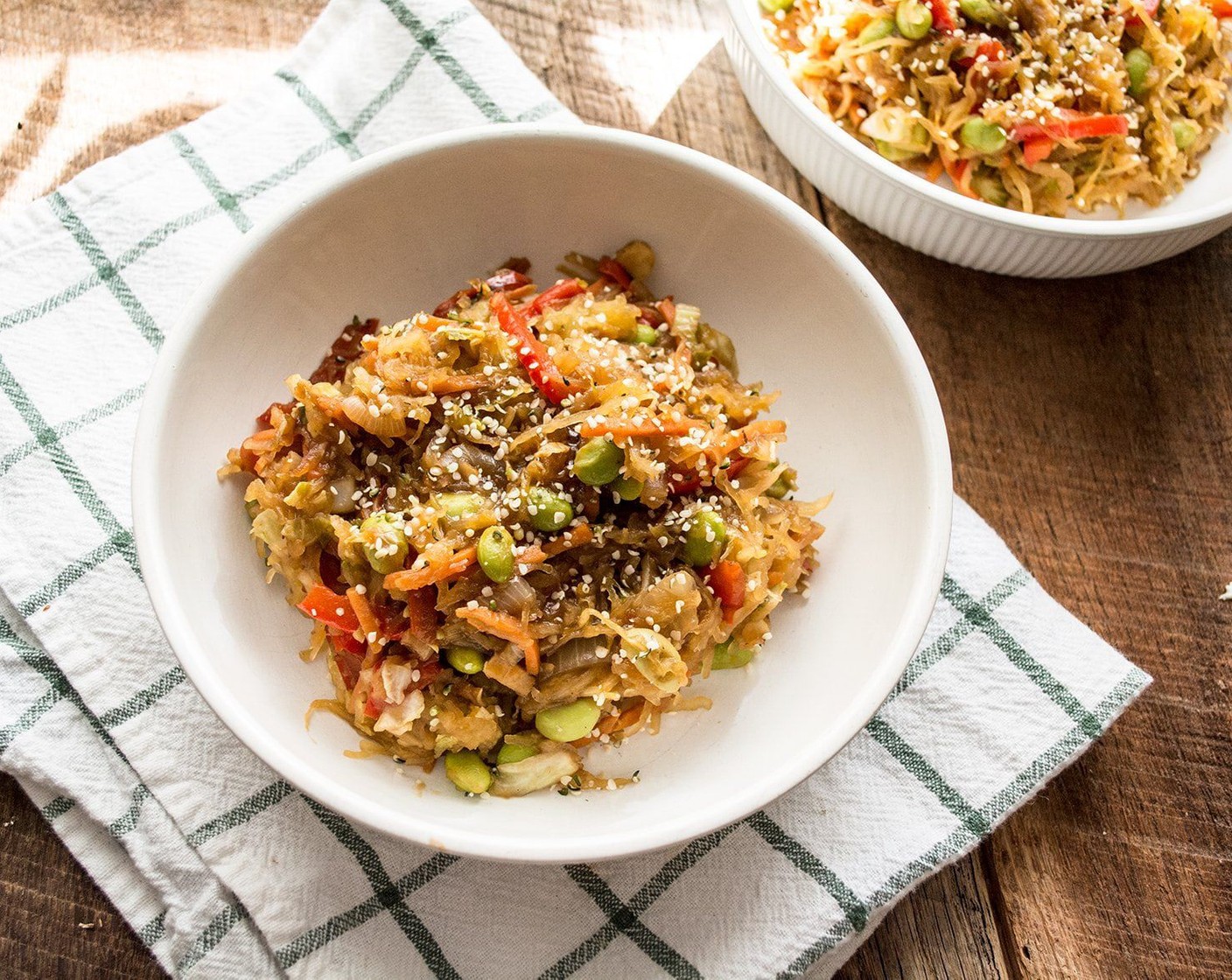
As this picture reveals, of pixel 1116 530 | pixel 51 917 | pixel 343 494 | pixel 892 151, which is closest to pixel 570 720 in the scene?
pixel 343 494

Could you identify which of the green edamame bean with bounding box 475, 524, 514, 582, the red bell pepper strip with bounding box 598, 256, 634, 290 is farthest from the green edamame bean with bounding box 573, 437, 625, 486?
the red bell pepper strip with bounding box 598, 256, 634, 290

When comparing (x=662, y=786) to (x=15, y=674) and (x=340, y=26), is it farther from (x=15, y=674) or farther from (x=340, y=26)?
(x=340, y=26)

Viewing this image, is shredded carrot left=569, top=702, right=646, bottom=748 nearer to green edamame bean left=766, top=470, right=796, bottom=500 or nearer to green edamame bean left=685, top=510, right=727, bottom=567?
green edamame bean left=685, top=510, right=727, bottom=567

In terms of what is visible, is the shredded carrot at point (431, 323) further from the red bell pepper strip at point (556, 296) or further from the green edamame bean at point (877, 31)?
the green edamame bean at point (877, 31)

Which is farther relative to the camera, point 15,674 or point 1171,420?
point 1171,420

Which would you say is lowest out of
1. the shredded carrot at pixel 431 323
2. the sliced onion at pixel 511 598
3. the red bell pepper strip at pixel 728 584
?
the red bell pepper strip at pixel 728 584

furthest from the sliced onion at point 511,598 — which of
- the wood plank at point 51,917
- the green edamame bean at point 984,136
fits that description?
the green edamame bean at point 984,136

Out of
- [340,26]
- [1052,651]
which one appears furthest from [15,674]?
[1052,651]
